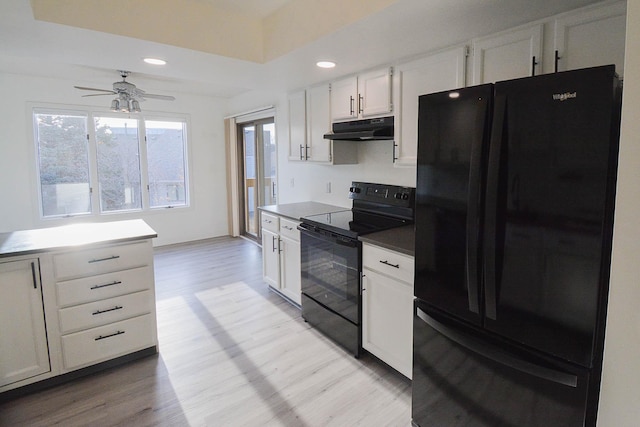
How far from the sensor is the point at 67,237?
2.45 meters

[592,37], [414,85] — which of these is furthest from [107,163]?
[592,37]

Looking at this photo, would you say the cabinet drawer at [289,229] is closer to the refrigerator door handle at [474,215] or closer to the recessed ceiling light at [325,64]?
the recessed ceiling light at [325,64]

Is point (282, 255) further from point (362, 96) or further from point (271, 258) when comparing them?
point (362, 96)

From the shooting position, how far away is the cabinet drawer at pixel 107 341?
2340 millimetres

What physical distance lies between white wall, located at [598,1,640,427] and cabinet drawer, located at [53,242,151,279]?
2644mm

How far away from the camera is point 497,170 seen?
1415mm

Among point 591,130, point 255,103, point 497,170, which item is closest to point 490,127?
point 497,170

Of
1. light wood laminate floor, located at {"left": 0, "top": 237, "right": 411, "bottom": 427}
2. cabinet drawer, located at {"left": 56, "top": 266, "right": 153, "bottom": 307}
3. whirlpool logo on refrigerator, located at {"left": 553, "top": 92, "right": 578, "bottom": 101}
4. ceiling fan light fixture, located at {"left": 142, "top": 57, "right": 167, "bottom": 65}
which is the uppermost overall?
ceiling fan light fixture, located at {"left": 142, "top": 57, "right": 167, "bottom": 65}

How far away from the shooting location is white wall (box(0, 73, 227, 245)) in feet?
14.8

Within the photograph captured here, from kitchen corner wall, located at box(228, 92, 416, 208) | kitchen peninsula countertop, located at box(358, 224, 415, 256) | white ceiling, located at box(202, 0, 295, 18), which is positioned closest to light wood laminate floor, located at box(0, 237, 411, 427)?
kitchen peninsula countertop, located at box(358, 224, 415, 256)

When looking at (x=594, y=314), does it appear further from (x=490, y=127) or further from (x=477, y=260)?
(x=490, y=127)

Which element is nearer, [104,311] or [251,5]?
[104,311]

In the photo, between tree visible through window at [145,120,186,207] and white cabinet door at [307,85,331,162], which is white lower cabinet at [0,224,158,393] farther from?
tree visible through window at [145,120,186,207]

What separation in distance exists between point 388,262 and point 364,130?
118 centimetres
